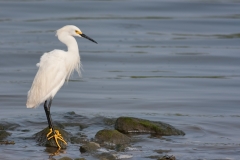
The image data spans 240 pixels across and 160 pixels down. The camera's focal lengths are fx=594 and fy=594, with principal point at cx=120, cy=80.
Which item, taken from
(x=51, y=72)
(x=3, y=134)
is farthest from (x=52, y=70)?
(x=3, y=134)

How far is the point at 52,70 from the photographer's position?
757 centimetres

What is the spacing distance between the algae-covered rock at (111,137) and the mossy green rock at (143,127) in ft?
1.81

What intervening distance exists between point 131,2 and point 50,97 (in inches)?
502

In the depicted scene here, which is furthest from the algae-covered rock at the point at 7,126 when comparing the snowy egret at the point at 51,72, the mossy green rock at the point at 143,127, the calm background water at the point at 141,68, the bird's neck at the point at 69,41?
the mossy green rock at the point at 143,127

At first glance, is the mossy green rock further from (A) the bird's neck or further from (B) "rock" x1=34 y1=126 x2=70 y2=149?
(A) the bird's neck

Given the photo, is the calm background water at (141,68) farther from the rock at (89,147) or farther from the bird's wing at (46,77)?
the bird's wing at (46,77)

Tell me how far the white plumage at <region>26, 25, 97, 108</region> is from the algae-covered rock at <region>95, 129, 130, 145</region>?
89 cm

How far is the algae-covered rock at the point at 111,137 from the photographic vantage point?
7.28m

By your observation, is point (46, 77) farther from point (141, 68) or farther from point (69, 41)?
point (141, 68)

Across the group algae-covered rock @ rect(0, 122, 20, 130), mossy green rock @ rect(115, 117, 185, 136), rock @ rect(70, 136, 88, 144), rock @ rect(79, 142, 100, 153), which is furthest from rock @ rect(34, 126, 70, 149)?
mossy green rock @ rect(115, 117, 185, 136)

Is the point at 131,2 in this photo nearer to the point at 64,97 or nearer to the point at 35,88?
the point at 64,97

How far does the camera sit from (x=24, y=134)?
774 cm

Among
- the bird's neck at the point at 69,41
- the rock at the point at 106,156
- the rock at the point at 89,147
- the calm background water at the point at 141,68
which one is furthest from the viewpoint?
the calm background water at the point at 141,68

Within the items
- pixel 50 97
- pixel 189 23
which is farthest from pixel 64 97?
pixel 189 23
